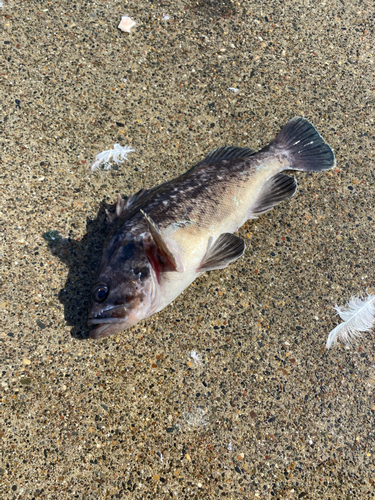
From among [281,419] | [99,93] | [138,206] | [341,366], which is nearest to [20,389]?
[138,206]

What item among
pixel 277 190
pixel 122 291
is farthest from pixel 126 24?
pixel 122 291

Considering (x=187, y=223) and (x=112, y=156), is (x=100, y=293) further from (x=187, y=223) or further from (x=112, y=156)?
(x=112, y=156)

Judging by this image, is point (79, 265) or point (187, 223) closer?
point (187, 223)

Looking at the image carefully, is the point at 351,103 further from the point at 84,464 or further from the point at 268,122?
the point at 84,464

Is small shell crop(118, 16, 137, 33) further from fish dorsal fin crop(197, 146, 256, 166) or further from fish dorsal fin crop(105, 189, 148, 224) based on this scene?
fish dorsal fin crop(105, 189, 148, 224)

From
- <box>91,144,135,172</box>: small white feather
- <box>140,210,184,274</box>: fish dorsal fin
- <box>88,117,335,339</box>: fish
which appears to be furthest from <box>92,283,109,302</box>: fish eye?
<box>91,144,135,172</box>: small white feather

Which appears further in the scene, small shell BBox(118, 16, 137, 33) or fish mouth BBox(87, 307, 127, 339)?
small shell BBox(118, 16, 137, 33)

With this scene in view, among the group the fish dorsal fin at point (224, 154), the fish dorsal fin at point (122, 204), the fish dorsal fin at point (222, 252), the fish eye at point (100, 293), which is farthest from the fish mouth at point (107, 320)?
the fish dorsal fin at point (224, 154)
